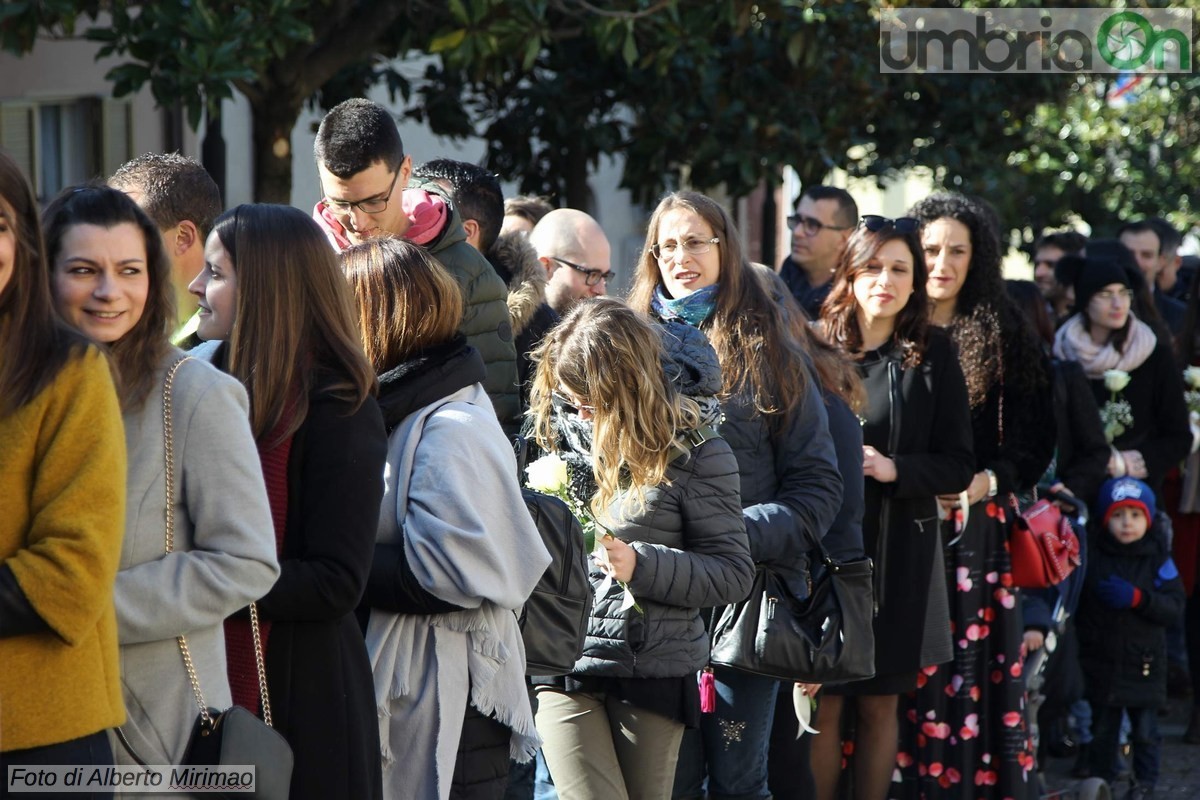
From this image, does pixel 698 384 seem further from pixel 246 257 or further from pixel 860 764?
pixel 860 764

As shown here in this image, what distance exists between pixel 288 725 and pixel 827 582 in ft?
7.05

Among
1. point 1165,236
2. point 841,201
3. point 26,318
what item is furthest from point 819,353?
point 1165,236

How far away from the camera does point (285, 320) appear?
9.96ft

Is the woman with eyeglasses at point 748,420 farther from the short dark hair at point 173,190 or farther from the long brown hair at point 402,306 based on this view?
the short dark hair at point 173,190

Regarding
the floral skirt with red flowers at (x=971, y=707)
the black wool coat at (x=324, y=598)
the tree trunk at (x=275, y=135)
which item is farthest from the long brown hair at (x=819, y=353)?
the tree trunk at (x=275, y=135)

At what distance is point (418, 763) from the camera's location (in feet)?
11.0

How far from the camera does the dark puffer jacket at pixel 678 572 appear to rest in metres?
3.94

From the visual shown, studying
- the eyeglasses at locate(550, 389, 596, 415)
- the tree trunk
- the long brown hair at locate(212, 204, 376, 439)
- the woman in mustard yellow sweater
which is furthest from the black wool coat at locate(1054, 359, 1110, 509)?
the woman in mustard yellow sweater

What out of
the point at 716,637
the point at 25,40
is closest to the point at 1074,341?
the point at 716,637

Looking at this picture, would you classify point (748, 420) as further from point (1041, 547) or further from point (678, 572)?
point (1041, 547)

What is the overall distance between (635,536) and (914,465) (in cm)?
169

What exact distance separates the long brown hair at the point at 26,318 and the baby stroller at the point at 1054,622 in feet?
14.2

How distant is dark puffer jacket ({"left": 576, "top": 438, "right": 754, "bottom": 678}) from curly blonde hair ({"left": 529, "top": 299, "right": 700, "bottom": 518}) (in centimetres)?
7

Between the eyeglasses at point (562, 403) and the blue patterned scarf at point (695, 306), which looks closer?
the eyeglasses at point (562, 403)
